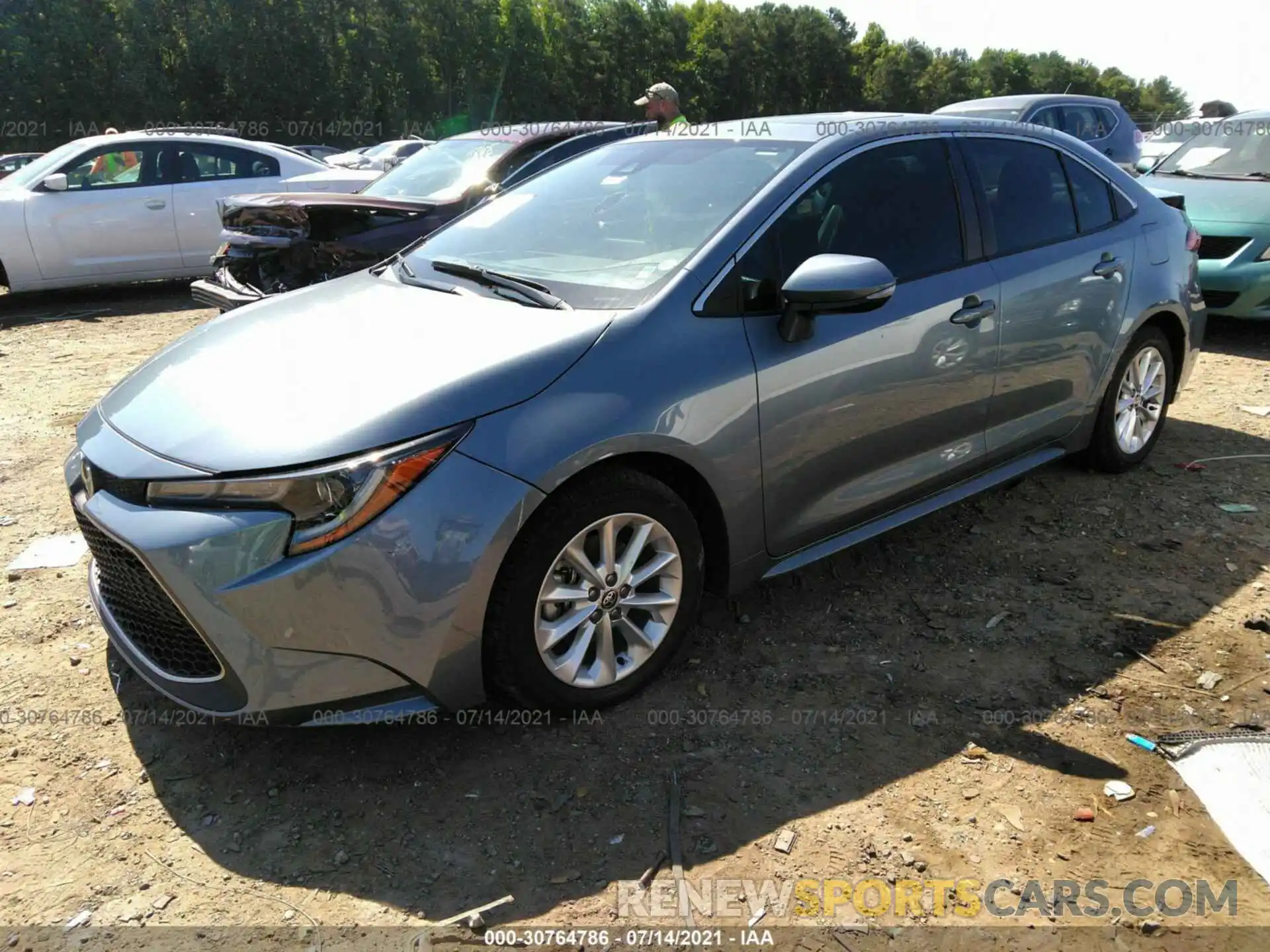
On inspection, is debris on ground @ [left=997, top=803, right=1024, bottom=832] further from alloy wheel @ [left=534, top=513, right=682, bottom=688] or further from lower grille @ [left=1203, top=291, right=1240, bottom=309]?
lower grille @ [left=1203, top=291, right=1240, bottom=309]

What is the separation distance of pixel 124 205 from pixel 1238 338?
9.92m

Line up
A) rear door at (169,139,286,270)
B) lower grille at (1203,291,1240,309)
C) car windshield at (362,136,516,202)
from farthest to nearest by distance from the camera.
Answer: rear door at (169,139,286,270) < lower grille at (1203,291,1240,309) < car windshield at (362,136,516,202)

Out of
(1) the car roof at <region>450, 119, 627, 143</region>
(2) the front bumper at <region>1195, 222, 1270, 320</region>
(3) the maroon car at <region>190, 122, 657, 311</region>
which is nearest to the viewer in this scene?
(3) the maroon car at <region>190, 122, 657, 311</region>

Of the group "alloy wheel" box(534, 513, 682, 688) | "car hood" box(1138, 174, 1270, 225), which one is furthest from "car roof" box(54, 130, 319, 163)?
"alloy wheel" box(534, 513, 682, 688)

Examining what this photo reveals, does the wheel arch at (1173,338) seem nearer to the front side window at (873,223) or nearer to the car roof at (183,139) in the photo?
the front side window at (873,223)

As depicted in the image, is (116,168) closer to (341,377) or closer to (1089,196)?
(341,377)

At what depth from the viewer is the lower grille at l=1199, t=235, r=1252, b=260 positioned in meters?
7.06

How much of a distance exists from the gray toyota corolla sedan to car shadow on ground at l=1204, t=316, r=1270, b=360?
13.2 feet

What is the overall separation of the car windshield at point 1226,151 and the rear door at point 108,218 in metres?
9.44

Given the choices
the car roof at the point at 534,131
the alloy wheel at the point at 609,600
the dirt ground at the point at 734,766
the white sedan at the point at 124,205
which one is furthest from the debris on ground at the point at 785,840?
the white sedan at the point at 124,205

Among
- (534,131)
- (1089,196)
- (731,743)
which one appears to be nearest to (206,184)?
(534,131)

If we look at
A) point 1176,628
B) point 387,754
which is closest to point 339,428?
point 387,754

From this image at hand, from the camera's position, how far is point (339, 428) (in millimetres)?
2357

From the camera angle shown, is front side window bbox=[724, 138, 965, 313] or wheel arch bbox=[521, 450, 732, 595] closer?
wheel arch bbox=[521, 450, 732, 595]
